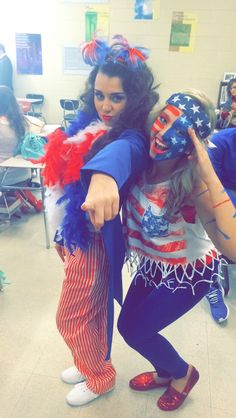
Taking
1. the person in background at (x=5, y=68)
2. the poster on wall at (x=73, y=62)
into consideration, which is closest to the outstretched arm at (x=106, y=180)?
the poster on wall at (x=73, y=62)

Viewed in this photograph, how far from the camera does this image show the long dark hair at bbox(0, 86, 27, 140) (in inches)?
99.0

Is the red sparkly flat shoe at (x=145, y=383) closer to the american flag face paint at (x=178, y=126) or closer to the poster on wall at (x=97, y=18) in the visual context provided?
the american flag face paint at (x=178, y=126)

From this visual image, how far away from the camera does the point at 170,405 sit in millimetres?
1317

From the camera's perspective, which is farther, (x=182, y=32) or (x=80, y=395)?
(x=182, y=32)

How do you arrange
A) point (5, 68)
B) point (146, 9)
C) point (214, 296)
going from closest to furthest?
point (214, 296)
point (146, 9)
point (5, 68)

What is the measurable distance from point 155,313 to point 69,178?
0.52 m

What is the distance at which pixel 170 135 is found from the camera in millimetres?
785

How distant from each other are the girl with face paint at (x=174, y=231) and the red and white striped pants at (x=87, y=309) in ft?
0.34

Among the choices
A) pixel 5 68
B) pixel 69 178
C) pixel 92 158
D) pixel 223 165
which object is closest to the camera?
pixel 92 158

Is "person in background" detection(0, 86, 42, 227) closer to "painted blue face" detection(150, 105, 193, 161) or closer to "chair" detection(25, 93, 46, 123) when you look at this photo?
"painted blue face" detection(150, 105, 193, 161)

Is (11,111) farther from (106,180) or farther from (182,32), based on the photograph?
(182,32)

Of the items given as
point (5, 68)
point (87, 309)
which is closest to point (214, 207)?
point (87, 309)

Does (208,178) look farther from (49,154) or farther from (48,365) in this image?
(48,365)

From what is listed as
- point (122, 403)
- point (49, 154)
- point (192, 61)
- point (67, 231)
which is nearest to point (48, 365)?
point (122, 403)
